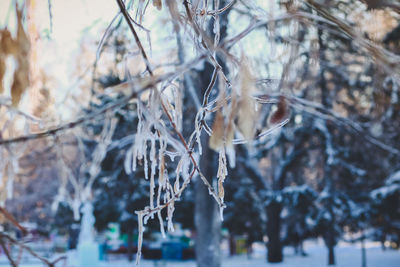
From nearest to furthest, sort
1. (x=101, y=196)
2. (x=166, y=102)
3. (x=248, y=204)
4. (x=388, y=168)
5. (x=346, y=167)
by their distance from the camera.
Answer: (x=166, y=102) < (x=346, y=167) < (x=388, y=168) < (x=101, y=196) < (x=248, y=204)

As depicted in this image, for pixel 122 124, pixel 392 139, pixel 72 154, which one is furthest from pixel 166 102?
pixel 72 154

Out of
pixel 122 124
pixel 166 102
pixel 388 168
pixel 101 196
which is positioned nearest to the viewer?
pixel 166 102

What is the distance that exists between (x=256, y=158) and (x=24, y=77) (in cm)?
1241

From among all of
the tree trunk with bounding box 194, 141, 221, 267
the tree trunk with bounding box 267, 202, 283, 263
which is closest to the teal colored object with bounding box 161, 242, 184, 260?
the tree trunk with bounding box 267, 202, 283, 263

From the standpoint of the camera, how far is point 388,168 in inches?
577

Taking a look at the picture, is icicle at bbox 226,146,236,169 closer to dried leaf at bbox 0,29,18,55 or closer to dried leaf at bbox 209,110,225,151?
dried leaf at bbox 209,110,225,151

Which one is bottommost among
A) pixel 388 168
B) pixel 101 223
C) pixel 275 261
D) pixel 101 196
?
pixel 275 261

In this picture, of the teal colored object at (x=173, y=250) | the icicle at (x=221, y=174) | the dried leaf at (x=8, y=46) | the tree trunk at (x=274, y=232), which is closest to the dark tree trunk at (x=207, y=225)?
the icicle at (x=221, y=174)

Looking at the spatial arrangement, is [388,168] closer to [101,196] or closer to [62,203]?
[101,196]

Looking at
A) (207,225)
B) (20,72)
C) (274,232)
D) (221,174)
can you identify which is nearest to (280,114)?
(221,174)

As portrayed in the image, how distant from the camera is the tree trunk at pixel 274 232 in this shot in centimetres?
1427

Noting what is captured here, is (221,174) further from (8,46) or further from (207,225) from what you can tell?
(207,225)

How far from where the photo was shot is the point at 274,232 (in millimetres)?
14656

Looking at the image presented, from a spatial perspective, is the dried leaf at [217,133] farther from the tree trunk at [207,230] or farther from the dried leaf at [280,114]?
the tree trunk at [207,230]
